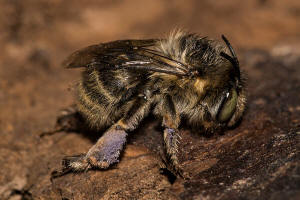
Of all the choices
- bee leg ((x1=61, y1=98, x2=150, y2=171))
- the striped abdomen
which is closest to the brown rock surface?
bee leg ((x1=61, y1=98, x2=150, y2=171))

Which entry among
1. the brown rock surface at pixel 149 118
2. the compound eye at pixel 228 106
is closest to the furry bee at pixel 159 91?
the compound eye at pixel 228 106

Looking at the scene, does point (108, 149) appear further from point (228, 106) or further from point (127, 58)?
point (228, 106)

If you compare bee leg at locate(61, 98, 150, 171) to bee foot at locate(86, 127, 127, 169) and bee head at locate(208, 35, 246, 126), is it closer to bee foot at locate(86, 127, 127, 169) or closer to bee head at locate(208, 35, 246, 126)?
bee foot at locate(86, 127, 127, 169)

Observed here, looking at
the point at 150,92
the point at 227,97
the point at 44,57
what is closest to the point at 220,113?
the point at 227,97

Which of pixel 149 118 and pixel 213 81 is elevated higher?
pixel 213 81

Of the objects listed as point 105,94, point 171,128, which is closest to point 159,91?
point 171,128

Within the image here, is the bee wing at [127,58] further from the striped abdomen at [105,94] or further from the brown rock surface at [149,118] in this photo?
the brown rock surface at [149,118]

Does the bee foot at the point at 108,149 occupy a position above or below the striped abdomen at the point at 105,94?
below
